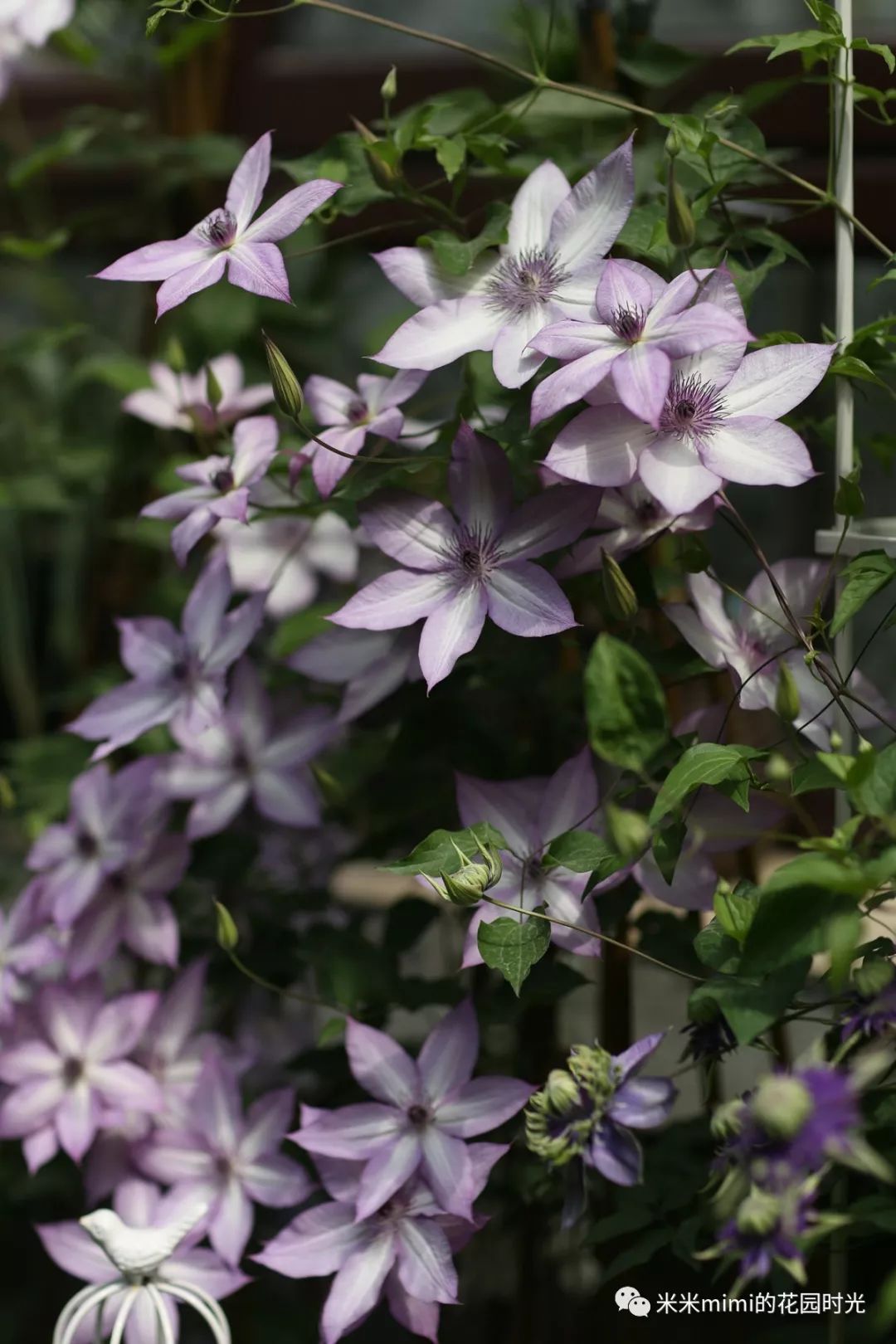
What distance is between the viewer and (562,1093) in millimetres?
535

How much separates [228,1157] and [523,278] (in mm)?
513

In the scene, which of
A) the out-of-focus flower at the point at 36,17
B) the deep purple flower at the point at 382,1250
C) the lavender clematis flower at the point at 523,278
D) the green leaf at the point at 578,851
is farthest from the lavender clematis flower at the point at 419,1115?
the out-of-focus flower at the point at 36,17

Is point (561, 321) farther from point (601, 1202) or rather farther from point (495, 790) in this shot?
point (601, 1202)

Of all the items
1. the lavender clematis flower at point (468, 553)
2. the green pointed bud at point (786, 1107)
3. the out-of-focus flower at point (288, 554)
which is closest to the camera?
the green pointed bud at point (786, 1107)

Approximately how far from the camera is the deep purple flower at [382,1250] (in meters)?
0.61

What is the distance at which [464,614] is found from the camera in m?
0.61

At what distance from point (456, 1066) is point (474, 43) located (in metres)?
1.05

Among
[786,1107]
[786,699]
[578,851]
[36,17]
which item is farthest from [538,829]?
[36,17]

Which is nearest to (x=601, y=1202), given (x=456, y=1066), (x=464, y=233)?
(x=456, y=1066)

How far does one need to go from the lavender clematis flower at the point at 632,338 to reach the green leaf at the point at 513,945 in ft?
0.74

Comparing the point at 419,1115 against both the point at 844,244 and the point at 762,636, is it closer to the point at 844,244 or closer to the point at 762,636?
the point at 762,636

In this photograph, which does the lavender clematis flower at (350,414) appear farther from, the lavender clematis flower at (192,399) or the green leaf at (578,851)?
the green leaf at (578,851)

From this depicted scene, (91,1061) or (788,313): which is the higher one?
(788,313)

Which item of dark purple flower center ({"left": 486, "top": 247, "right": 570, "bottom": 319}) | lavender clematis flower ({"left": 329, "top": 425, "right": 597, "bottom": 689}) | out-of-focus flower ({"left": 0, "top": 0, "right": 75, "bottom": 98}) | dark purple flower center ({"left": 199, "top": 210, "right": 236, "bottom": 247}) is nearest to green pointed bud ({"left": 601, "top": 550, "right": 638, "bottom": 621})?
lavender clematis flower ({"left": 329, "top": 425, "right": 597, "bottom": 689})
